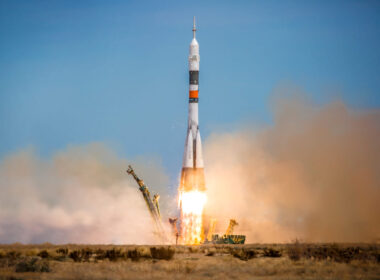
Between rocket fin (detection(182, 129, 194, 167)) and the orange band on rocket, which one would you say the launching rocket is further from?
the orange band on rocket

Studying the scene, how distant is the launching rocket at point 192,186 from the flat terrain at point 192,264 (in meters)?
27.0

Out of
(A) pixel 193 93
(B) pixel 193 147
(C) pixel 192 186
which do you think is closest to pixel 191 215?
(C) pixel 192 186

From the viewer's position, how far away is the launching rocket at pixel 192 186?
106m

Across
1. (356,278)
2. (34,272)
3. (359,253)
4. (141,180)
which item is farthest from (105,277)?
(141,180)

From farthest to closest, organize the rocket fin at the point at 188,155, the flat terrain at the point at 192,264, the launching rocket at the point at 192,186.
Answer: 1. the rocket fin at the point at 188,155
2. the launching rocket at the point at 192,186
3. the flat terrain at the point at 192,264

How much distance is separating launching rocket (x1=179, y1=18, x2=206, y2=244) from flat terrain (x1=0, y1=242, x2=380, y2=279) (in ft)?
88.5

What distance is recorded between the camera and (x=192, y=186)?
10662 cm

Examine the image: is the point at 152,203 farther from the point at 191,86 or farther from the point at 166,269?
the point at 166,269

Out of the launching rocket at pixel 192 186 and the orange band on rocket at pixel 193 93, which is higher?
the orange band on rocket at pixel 193 93

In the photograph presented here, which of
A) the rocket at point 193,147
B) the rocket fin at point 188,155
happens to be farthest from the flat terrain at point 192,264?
the rocket fin at point 188,155

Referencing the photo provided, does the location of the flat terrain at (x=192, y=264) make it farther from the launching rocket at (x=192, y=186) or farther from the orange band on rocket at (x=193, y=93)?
the orange band on rocket at (x=193, y=93)

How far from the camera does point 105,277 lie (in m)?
55.6

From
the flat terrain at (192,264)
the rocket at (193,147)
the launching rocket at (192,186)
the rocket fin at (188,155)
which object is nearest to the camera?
the flat terrain at (192,264)

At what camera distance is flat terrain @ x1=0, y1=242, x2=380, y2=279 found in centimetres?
5806
